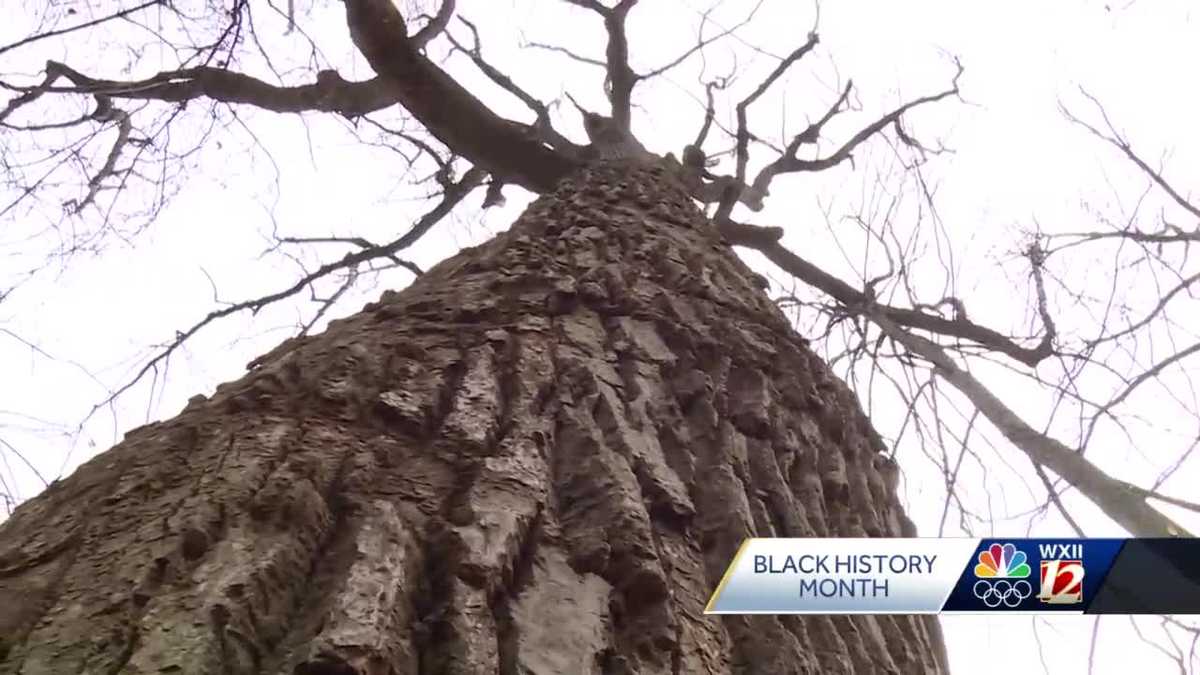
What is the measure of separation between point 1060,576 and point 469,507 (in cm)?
102

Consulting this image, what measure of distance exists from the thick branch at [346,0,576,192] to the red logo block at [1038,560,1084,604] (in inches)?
76.6

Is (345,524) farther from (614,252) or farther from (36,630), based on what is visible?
(614,252)

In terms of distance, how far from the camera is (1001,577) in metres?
1.37

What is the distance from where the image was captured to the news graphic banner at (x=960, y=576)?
3.37 feet

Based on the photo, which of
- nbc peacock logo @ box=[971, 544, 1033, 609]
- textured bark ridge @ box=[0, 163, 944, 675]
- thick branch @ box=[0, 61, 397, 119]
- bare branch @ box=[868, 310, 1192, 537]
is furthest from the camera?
thick branch @ box=[0, 61, 397, 119]

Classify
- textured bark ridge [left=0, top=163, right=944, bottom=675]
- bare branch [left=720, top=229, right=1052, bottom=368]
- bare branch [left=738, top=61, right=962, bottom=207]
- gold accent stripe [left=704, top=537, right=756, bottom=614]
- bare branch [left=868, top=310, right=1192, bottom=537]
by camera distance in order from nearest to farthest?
textured bark ridge [left=0, top=163, right=944, bottom=675] < gold accent stripe [left=704, top=537, right=756, bottom=614] < bare branch [left=868, top=310, right=1192, bottom=537] < bare branch [left=720, top=229, right=1052, bottom=368] < bare branch [left=738, top=61, right=962, bottom=207]

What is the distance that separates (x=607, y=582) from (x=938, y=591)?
2.13ft

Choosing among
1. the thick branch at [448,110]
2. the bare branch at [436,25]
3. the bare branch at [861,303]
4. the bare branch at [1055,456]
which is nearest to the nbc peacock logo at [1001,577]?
the bare branch at [1055,456]

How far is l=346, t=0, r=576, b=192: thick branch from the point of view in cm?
264

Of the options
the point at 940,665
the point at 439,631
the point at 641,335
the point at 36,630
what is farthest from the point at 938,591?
the point at 36,630

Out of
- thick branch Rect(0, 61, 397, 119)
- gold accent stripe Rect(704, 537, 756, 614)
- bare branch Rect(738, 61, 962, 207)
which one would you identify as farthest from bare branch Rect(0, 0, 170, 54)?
bare branch Rect(738, 61, 962, 207)

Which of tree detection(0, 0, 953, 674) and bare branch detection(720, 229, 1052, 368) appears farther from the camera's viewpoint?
bare branch detection(720, 229, 1052, 368)

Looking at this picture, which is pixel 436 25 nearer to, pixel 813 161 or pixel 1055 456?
pixel 813 161

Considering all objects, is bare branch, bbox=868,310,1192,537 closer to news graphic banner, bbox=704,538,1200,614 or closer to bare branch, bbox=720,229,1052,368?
bare branch, bbox=720,229,1052,368
